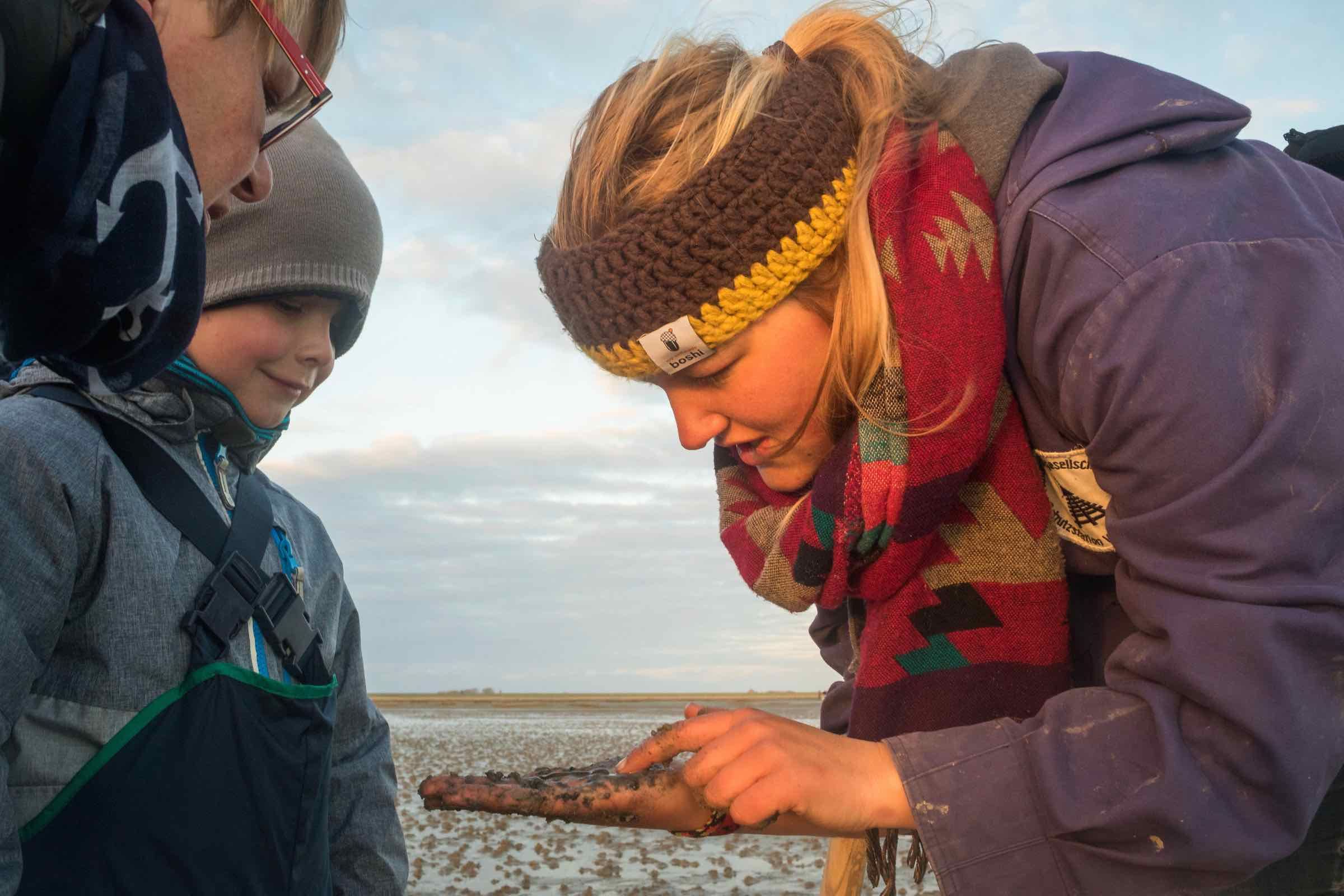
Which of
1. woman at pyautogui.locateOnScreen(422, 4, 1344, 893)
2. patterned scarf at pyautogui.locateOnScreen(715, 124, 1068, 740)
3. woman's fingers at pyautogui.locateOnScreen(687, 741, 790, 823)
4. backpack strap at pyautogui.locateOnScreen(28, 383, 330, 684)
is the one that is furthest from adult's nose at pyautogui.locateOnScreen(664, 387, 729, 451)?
backpack strap at pyautogui.locateOnScreen(28, 383, 330, 684)

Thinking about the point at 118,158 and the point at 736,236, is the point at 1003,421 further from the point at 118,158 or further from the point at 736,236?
the point at 118,158

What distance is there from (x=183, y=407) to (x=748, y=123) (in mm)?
1450

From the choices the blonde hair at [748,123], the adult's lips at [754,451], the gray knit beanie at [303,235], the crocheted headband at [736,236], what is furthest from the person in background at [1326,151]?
the gray knit beanie at [303,235]

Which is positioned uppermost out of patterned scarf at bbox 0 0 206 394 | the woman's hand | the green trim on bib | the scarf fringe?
patterned scarf at bbox 0 0 206 394

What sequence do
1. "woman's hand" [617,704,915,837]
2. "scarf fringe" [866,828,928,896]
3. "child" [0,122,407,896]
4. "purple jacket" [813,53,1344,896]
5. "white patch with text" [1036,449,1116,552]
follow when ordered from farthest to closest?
"scarf fringe" [866,828,928,896] < "white patch with text" [1036,449,1116,552] < "child" [0,122,407,896] < "woman's hand" [617,704,915,837] < "purple jacket" [813,53,1344,896]

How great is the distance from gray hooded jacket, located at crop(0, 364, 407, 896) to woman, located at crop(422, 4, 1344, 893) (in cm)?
68

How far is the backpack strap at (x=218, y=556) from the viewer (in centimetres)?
216

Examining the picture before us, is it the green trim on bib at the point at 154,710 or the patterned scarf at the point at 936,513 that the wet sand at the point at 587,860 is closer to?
the patterned scarf at the point at 936,513

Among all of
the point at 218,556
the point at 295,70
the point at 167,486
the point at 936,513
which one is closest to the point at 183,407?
the point at 167,486

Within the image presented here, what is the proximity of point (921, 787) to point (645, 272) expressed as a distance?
1119 millimetres

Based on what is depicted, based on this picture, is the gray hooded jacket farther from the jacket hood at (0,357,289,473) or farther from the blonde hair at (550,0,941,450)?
the blonde hair at (550,0,941,450)

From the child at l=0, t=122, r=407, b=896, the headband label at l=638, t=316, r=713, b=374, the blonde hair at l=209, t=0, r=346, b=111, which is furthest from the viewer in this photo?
the headband label at l=638, t=316, r=713, b=374

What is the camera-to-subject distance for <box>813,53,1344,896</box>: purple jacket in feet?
5.19

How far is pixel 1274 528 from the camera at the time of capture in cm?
157
